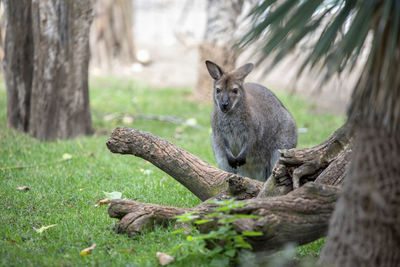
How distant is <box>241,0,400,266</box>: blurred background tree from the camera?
236cm

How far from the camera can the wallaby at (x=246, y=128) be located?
17.7 ft

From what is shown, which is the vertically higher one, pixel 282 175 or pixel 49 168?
pixel 282 175

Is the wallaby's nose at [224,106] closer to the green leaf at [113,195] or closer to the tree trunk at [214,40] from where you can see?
the green leaf at [113,195]

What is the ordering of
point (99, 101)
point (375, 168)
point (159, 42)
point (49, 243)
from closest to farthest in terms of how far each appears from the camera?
point (375, 168) → point (49, 243) → point (99, 101) → point (159, 42)

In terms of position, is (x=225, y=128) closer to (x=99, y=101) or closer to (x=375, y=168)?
(x=375, y=168)

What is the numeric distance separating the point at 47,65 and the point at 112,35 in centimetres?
689

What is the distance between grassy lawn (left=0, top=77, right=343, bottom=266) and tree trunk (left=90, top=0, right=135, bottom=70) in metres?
4.36

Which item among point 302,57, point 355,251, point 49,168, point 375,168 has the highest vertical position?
point 302,57

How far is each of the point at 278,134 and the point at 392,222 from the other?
297 centimetres

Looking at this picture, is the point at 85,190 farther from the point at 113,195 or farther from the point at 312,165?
the point at 312,165

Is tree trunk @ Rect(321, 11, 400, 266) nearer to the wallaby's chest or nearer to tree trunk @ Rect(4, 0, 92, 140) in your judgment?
the wallaby's chest

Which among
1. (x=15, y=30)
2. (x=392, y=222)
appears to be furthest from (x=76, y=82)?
(x=392, y=222)

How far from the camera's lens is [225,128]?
554 centimetres

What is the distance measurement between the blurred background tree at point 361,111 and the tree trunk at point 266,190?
0.40 meters
